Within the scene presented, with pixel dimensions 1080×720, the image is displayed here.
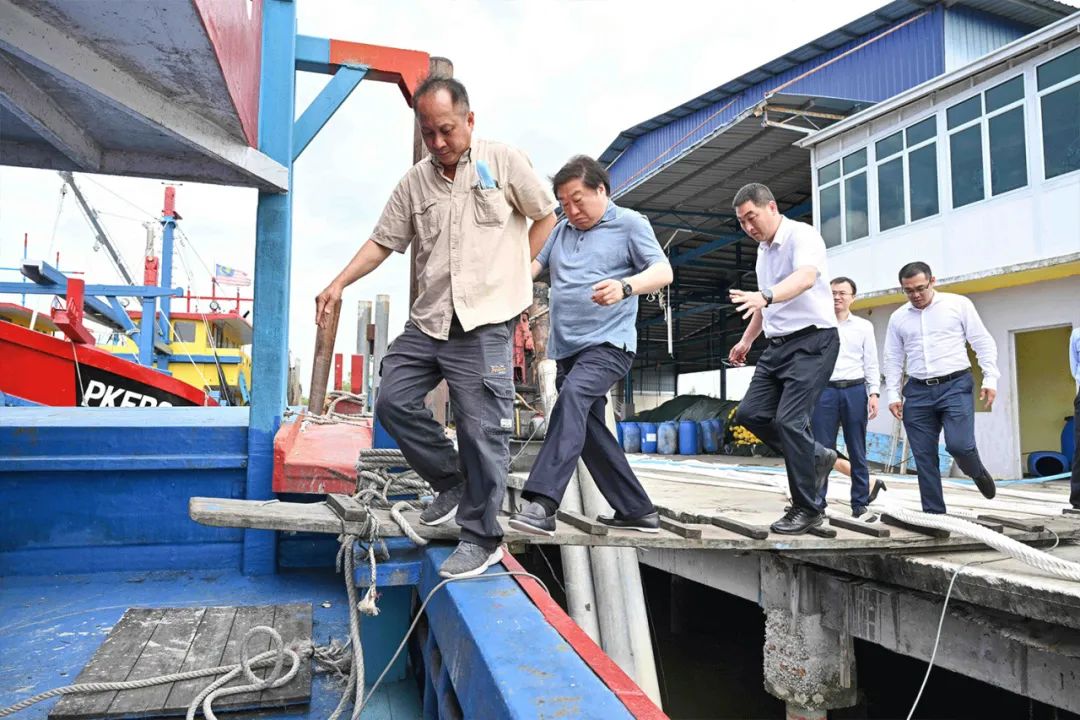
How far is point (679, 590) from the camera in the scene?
8320 millimetres

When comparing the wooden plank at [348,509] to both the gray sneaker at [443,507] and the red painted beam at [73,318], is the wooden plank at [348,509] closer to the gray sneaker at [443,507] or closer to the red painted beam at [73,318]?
the gray sneaker at [443,507]

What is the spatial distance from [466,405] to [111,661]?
1595 mm

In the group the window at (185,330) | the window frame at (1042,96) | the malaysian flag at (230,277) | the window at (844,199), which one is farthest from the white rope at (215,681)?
the malaysian flag at (230,277)

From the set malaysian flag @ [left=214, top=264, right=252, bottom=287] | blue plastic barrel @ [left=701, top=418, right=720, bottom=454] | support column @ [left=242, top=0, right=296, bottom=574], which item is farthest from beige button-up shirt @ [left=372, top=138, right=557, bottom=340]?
malaysian flag @ [left=214, top=264, right=252, bottom=287]

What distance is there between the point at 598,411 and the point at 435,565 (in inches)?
39.5

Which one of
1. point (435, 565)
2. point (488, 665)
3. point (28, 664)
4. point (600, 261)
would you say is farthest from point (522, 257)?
point (28, 664)

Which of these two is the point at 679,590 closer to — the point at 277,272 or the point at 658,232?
the point at 277,272

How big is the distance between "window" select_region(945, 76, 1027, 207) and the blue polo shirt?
33.0ft

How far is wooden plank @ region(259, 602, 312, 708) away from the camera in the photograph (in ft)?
8.16

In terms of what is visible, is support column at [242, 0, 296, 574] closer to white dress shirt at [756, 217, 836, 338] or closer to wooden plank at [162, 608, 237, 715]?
wooden plank at [162, 608, 237, 715]

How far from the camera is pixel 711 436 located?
18531mm

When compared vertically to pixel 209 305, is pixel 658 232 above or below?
above

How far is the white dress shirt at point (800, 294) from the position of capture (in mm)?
3568

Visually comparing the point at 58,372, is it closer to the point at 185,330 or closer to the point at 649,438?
the point at 185,330
